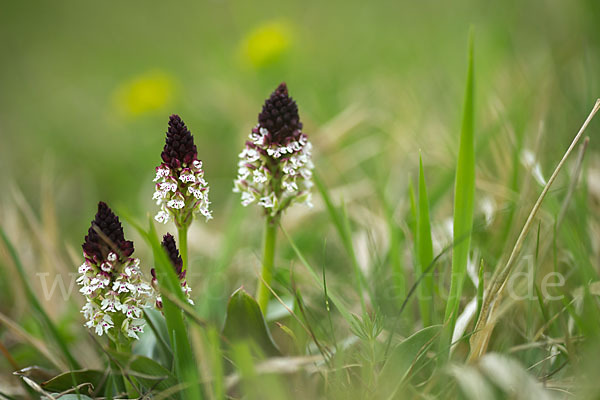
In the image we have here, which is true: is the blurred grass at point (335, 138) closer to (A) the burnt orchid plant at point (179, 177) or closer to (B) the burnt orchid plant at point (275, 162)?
(B) the burnt orchid plant at point (275, 162)

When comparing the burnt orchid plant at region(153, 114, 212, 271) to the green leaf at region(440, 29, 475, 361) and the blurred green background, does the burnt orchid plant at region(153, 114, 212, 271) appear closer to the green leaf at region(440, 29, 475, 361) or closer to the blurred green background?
the green leaf at region(440, 29, 475, 361)

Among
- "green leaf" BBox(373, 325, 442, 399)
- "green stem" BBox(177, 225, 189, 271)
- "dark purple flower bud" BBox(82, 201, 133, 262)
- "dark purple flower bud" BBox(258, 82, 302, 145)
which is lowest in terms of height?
"green leaf" BBox(373, 325, 442, 399)

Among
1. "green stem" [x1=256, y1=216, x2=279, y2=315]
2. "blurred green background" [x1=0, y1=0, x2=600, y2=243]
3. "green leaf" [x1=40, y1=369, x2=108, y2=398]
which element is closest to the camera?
"green leaf" [x1=40, y1=369, x2=108, y2=398]

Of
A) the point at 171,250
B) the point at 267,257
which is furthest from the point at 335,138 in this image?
the point at 171,250

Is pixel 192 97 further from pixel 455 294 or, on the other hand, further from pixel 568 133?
pixel 455 294

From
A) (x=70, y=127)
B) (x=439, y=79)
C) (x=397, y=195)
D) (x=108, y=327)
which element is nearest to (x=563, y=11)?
(x=439, y=79)

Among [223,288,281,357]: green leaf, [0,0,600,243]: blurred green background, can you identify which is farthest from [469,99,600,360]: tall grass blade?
[0,0,600,243]: blurred green background

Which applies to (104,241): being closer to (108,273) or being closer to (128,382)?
(108,273)
